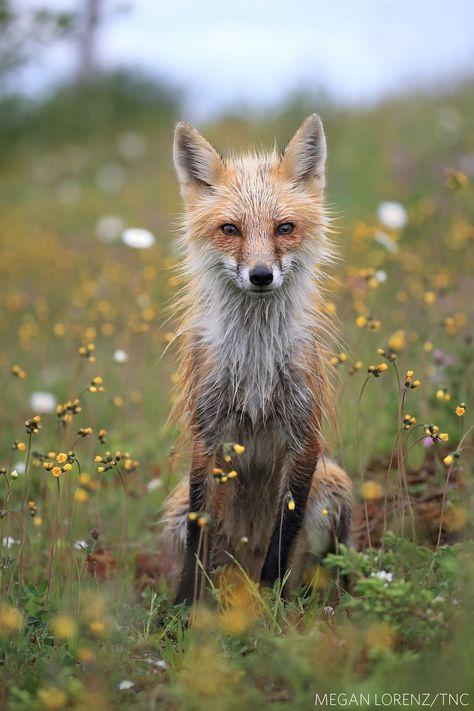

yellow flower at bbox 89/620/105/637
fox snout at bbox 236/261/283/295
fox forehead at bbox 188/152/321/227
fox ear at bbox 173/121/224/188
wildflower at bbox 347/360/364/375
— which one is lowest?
yellow flower at bbox 89/620/105/637

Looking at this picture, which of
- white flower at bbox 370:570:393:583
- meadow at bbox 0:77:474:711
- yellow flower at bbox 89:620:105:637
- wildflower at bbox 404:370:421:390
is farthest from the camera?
wildflower at bbox 404:370:421:390

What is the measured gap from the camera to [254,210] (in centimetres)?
432

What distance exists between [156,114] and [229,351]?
14.3 m

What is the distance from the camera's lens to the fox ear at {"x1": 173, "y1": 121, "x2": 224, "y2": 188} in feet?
15.3

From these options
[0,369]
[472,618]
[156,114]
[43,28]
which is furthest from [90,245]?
[472,618]

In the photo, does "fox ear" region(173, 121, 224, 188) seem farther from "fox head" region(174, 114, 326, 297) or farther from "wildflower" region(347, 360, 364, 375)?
"wildflower" region(347, 360, 364, 375)

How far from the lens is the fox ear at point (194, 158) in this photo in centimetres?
465

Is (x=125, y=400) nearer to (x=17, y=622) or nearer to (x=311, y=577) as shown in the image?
(x=311, y=577)

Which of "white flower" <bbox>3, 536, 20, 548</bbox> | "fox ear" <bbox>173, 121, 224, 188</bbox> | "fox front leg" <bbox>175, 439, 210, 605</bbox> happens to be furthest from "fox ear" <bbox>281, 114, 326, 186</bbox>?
"white flower" <bbox>3, 536, 20, 548</bbox>

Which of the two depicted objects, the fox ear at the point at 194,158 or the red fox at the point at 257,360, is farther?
the fox ear at the point at 194,158

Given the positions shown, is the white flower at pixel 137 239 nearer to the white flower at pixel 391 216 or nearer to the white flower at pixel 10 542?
the white flower at pixel 391 216

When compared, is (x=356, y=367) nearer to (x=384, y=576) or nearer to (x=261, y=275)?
(x=261, y=275)

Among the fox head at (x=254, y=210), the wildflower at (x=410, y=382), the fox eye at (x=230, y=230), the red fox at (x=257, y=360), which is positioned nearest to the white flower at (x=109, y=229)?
the fox head at (x=254, y=210)

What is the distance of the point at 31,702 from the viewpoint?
2979mm
